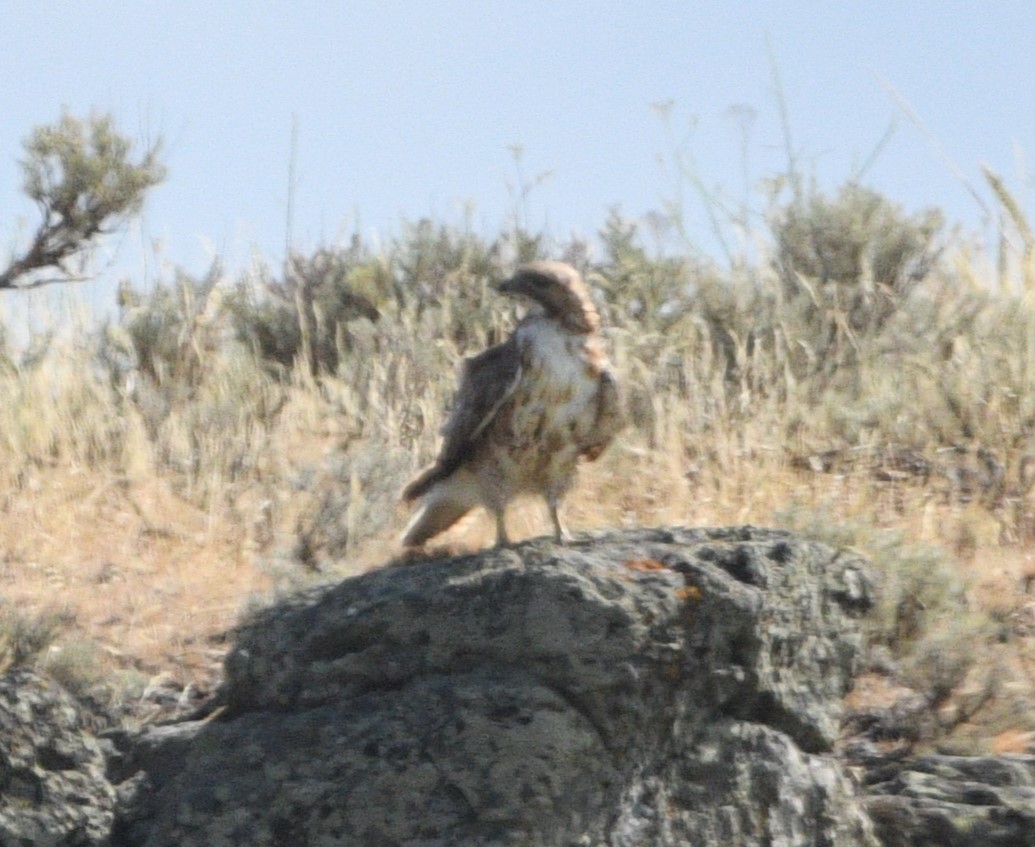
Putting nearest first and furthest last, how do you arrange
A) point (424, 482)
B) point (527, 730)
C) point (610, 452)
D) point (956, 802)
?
point (527, 730) → point (956, 802) → point (424, 482) → point (610, 452)

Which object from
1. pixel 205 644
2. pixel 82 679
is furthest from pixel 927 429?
pixel 82 679

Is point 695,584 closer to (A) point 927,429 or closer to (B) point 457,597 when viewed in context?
(B) point 457,597

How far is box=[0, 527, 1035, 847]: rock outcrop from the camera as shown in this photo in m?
4.80

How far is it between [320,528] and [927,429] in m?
3.17

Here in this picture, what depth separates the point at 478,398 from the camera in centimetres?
576

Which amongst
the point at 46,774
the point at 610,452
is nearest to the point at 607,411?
the point at 46,774

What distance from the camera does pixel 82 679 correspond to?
6.43 metres

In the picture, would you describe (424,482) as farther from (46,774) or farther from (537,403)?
(46,774)

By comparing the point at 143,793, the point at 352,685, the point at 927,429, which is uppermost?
the point at 927,429

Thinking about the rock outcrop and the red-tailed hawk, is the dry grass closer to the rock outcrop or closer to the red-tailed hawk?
the rock outcrop

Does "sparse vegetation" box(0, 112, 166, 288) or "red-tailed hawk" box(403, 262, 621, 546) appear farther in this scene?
"sparse vegetation" box(0, 112, 166, 288)

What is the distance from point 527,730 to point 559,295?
61.6 inches

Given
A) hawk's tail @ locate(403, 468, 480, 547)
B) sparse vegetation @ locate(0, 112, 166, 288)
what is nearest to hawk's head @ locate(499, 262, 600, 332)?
hawk's tail @ locate(403, 468, 480, 547)

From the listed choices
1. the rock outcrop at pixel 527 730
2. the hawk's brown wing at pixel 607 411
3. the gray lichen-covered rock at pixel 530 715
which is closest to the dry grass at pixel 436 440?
→ the rock outcrop at pixel 527 730
